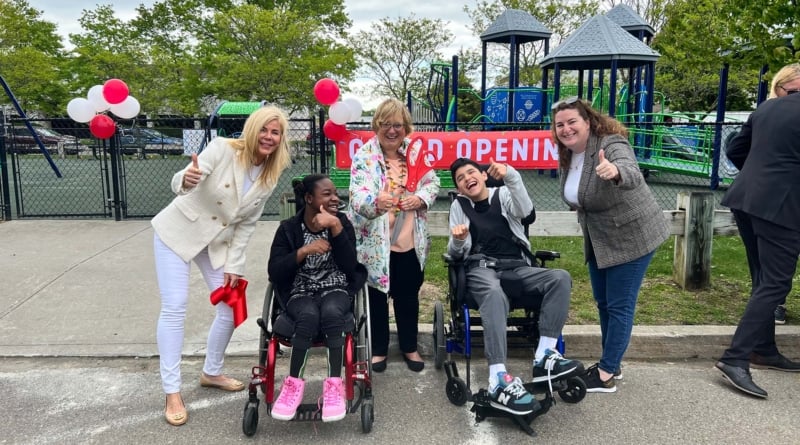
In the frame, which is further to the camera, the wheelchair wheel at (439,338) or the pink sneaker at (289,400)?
the wheelchair wheel at (439,338)

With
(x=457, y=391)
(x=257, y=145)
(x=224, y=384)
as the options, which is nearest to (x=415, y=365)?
(x=457, y=391)

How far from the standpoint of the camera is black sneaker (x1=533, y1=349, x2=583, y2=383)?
2.99 meters

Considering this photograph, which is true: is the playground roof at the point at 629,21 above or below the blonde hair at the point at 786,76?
above

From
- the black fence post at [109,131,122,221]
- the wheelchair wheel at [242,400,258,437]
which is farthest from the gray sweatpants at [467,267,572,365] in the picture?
the black fence post at [109,131,122,221]

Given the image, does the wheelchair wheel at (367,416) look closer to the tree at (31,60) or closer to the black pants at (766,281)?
the black pants at (766,281)

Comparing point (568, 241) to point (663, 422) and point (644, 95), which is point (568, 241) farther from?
point (644, 95)

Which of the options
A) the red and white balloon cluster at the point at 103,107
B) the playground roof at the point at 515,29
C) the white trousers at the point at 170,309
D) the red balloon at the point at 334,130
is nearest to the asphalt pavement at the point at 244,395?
the white trousers at the point at 170,309

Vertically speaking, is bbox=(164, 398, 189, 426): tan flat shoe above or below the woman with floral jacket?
below

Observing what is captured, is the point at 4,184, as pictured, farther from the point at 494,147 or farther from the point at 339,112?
the point at 494,147

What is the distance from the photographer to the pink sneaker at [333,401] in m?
2.77

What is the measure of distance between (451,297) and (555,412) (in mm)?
912

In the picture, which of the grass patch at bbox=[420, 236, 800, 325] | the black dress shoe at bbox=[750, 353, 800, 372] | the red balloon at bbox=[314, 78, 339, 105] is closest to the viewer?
the black dress shoe at bbox=[750, 353, 800, 372]

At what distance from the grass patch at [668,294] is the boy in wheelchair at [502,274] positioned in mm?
1013

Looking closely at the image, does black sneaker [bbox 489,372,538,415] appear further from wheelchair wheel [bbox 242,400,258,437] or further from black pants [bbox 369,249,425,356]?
wheelchair wheel [bbox 242,400,258,437]
